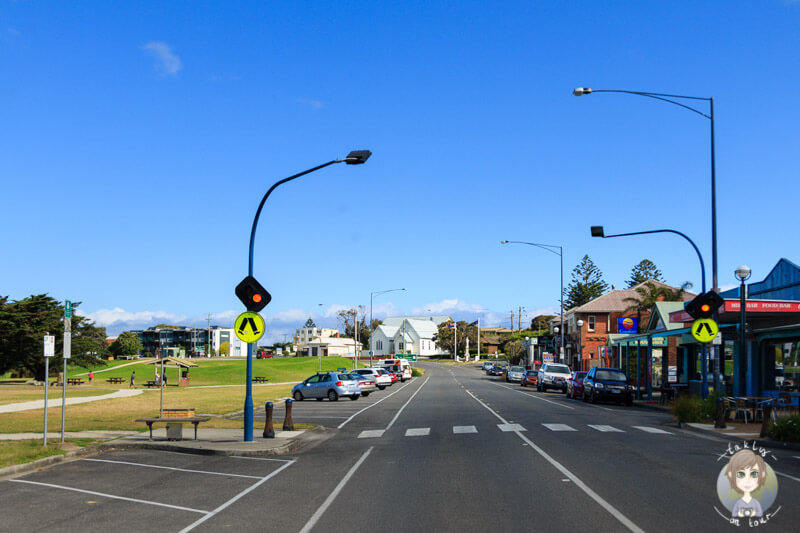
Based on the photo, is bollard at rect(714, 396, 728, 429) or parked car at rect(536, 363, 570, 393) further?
parked car at rect(536, 363, 570, 393)

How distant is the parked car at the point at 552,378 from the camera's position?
170ft

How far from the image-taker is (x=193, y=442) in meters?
18.0

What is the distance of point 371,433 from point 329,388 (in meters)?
19.4

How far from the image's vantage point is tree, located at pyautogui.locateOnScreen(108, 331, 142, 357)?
156m

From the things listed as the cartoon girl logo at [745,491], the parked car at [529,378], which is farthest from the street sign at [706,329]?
the parked car at [529,378]

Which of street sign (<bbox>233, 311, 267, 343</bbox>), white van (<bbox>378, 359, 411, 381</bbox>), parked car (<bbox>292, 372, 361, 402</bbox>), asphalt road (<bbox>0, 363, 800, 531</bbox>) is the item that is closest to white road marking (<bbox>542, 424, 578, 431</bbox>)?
asphalt road (<bbox>0, 363, 800, 531</bbox>)

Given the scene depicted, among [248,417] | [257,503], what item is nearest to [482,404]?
[248,417]

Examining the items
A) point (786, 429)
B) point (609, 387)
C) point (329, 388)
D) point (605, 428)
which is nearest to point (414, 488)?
point (786, 429)

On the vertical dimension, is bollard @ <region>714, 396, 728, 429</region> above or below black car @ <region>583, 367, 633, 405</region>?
above

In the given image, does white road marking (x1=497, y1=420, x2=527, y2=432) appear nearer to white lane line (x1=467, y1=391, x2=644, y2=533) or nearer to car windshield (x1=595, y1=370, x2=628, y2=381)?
white lane line (x1=467, y1=391, x2=644, y2=533)

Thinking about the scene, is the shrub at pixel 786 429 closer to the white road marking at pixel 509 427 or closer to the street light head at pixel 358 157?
the white road marking at pixel 509 427

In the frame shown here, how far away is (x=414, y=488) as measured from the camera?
11328 millimetres

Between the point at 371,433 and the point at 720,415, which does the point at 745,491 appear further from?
the point at 371,433

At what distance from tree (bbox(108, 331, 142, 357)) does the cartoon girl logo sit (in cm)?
15503
